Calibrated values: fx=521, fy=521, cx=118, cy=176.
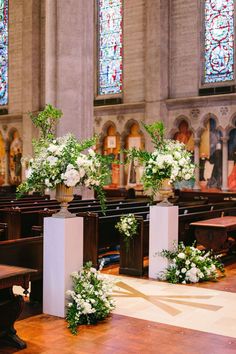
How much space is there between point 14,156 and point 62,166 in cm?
→ 1744

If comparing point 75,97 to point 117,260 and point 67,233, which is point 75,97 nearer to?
point 117,260

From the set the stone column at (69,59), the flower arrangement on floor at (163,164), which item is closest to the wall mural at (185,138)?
the stone column at (69,59)

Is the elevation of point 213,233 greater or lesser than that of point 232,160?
lesser

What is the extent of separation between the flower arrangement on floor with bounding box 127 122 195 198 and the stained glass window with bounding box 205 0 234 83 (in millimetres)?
10163

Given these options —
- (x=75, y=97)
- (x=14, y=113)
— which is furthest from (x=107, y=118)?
(x=75, y=97)

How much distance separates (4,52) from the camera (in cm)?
2409

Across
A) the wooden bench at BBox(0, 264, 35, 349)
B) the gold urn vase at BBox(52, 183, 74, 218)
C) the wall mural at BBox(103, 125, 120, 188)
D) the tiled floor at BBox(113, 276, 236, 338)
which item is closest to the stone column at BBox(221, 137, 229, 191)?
the wall mural at BBox(103, 125, 120, 188)

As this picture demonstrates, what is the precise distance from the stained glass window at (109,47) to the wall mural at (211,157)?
431 centimetres

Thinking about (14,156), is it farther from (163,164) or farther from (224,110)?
(163,164)

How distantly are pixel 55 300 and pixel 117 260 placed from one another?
3931mm

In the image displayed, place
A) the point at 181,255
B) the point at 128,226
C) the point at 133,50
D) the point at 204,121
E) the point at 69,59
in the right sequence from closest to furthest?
1. the point at 181,255
2. the point at 128,226
3. the point at 69,59
4. the point at 204,121
5. the point at 133,50

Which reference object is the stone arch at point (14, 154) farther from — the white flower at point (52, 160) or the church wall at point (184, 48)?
the white flower at point (52, 160)

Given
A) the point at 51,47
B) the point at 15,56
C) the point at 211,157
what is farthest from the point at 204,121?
the point at 15,56

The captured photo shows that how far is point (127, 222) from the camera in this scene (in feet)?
28.4
